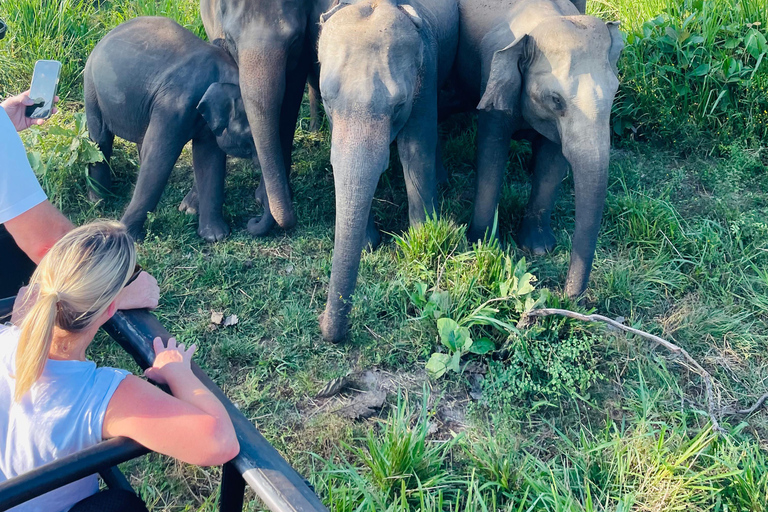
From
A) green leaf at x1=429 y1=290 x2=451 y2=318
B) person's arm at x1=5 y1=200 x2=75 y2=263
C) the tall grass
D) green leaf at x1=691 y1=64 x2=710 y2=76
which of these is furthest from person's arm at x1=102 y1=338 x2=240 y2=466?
green leaf at x1=691 y1=64 x2=710 y2=76

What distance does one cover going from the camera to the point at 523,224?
12.6 feet

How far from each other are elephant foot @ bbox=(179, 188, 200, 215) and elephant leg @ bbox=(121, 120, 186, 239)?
0.95 ft

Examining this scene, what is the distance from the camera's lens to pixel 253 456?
1.54m

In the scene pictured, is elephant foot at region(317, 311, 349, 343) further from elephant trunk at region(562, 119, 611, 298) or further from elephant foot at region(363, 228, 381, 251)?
elephant trunk at region(562, 119, 611, 298)

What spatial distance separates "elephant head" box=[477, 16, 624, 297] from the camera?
9.78 feet

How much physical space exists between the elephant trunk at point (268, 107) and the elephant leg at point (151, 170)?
50cm

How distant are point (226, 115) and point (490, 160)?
54.5 inches

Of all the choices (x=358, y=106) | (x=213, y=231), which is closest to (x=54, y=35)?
(x=213, y=231)

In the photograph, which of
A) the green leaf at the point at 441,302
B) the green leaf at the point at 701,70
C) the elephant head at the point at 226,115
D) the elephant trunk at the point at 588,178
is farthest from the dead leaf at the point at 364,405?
the green leaf at the point at 701,70

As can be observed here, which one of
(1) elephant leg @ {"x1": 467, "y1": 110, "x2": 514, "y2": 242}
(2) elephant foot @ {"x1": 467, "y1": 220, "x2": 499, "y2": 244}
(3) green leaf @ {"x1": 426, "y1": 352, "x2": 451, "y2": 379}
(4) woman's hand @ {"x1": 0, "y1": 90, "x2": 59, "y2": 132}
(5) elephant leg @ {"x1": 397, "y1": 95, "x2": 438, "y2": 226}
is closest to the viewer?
(4) woman's hand @ {"x1": 0, "y1": 90, "x2": 59, "y2": 132}

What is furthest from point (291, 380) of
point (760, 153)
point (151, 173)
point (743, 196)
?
point (760, 153)

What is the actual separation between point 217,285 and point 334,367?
2.75 feet

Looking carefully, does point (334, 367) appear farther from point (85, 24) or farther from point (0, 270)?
point (85, 24)

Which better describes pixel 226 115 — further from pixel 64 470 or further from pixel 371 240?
pixel 64 470
